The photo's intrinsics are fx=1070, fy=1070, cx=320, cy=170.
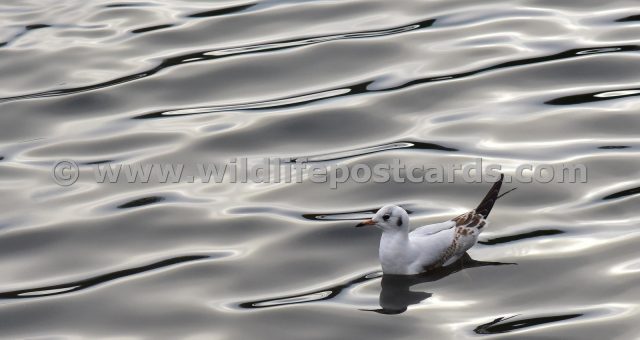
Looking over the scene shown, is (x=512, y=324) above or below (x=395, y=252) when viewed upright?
below

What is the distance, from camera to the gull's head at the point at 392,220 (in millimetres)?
10430

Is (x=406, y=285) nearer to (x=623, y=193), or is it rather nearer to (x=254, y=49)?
(x=623, y=193)

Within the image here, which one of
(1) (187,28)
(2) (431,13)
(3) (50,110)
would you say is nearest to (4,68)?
(3) (50,110)

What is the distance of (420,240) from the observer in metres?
10.6

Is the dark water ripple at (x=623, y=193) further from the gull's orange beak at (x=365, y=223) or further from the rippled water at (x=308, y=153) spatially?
the gull's orange beak at (x=365, y=223)

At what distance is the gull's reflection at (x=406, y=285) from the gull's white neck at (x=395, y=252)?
0.34 ft

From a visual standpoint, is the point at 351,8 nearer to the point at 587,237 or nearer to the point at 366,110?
the point at 366,110

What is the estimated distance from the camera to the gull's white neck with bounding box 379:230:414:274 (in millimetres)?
10352

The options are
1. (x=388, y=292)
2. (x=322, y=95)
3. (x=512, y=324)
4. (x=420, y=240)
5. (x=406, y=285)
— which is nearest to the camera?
(x=512, y=324)

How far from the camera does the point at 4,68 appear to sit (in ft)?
51.9

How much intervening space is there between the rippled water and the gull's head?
1.64 feet

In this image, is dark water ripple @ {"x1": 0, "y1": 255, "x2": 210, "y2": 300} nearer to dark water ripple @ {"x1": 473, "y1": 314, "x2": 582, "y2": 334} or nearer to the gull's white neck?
the gull's white neck

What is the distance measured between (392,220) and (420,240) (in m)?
0.39

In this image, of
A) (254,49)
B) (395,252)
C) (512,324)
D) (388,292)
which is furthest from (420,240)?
(254,49)
